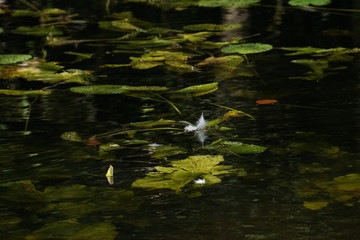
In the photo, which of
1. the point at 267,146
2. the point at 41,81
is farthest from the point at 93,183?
the point at 41,81

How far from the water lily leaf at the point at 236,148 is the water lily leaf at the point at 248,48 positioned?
84 centimetres

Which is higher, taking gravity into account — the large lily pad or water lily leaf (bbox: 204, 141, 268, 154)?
water lily leaf (bbox: 204, 141, 268, 154)

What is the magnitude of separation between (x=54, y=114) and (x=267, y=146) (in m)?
0.62

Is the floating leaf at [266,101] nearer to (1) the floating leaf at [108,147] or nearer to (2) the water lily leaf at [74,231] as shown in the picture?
(1) the floating leaf at [108,147]

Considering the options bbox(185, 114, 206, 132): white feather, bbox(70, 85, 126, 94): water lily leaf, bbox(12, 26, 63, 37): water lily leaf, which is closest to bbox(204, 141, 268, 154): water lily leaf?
bbox(185, 114, 206, 132): white feather

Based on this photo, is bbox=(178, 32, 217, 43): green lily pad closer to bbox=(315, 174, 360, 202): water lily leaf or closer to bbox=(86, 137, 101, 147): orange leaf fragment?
bbox=(86, 137, 101, 147): orange leaf fragment

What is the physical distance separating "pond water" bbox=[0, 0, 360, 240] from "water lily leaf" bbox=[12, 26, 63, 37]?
0.06 metres

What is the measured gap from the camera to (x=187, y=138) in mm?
1612

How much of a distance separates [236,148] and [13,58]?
1.16 m

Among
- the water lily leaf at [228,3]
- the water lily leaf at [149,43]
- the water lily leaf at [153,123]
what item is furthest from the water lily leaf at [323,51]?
the water lily leaf at [228,3]

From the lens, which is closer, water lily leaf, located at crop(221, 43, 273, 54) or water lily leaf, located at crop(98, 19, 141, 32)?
water lily leaf, located at crop(221, 43, 273, 54)

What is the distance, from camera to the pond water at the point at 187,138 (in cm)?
120

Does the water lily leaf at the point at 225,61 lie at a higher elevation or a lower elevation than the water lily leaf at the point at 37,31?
higher

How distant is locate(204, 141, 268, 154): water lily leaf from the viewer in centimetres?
149
